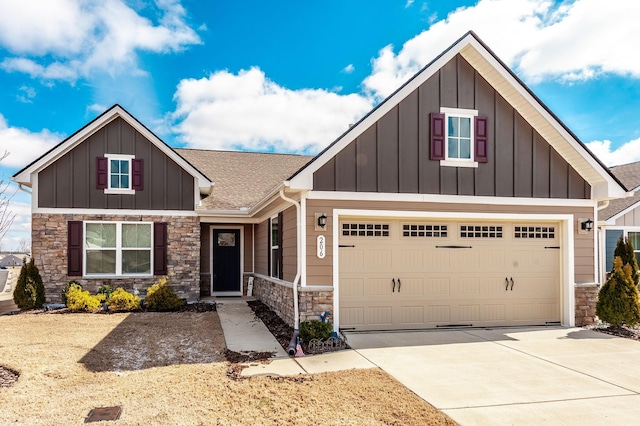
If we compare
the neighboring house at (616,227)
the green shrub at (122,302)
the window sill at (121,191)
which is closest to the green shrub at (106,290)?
the green shrub at (122,302)

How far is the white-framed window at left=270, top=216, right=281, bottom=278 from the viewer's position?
11422 millimetres

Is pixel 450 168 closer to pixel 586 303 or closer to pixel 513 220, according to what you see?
pixel 513 220

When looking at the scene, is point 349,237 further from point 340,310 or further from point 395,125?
point 395,125

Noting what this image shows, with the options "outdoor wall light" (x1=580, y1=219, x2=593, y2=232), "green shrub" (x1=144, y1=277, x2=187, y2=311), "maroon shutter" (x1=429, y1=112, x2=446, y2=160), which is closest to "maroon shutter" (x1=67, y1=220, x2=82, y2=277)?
"green shrub" (x1=144, y1=277, x2=187, y2=311)

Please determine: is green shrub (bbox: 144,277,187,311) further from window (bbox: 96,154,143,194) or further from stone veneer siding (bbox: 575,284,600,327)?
stone veneer siding (bbox: 575,284,600,327)

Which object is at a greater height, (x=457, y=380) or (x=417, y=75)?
(x=417, y=75)

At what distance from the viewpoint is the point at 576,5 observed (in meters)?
10.4

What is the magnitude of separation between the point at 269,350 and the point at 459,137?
571 cm

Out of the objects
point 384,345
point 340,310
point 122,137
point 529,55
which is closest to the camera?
point 384,345

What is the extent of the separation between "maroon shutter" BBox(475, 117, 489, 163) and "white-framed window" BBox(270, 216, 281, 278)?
4766 mm

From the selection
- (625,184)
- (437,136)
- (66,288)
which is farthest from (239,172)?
(625,184)

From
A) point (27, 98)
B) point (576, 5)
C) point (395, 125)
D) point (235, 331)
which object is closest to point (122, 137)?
point (27, 98)

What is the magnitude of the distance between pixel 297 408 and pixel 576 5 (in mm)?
10158

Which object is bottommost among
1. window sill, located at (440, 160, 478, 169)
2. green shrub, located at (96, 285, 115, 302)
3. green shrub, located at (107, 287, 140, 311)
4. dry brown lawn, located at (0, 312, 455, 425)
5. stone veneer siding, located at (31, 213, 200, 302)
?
dry brown lawn, located at (0, 312, 455, 425)
